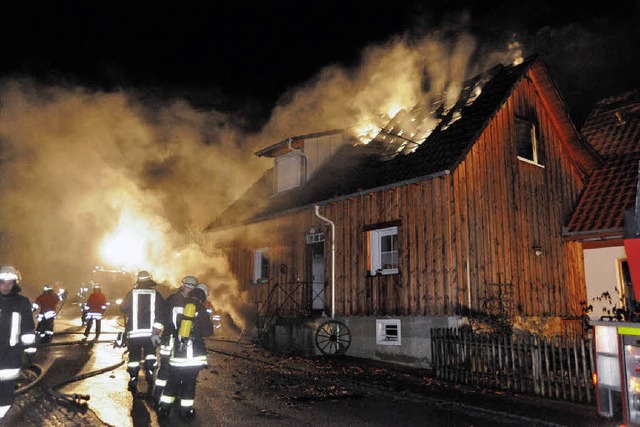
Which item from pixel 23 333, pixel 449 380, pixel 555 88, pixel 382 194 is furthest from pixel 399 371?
pixel 555 88

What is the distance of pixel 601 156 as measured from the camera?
15258mm

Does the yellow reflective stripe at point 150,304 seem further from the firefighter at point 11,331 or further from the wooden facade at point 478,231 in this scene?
the wooden facade at point 478,231

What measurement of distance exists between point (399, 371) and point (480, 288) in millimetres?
2713

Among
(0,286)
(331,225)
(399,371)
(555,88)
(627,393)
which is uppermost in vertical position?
(555,88)

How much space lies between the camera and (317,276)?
1675cm

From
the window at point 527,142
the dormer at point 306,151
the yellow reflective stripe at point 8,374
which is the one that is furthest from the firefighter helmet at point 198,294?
the dormer at point 306,151

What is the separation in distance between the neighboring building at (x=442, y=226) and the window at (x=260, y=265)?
4.20 ft

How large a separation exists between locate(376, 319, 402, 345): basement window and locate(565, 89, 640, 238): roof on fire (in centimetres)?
576

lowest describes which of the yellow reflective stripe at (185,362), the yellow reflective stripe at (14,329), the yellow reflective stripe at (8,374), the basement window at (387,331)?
the basement window at (387,331)

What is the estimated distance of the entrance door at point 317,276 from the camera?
1577cm

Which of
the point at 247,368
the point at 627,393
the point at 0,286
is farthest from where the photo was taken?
the point at 247,368

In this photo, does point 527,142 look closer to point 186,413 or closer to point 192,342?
point 192,342

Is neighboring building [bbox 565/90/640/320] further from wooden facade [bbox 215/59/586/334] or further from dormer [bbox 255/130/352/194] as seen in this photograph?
dormer [bbox 255/130/352/194]

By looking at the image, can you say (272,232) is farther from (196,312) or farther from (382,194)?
(196,312)
